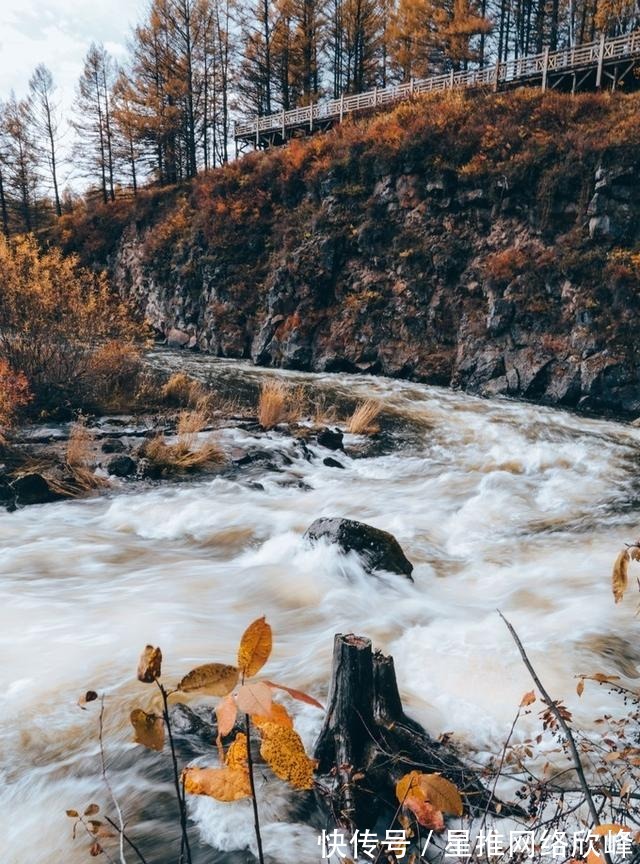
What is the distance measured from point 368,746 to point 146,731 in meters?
1.92

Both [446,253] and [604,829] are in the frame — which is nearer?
[604,829]

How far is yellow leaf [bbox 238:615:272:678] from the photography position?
100cm

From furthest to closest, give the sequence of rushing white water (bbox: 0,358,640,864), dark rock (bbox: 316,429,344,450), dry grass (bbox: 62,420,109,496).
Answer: dark rock (bbox: 316,429,344,450) < dry grass (bbox: 62,420,109,496) < rushing white water (bbox: 0,358,640,864)

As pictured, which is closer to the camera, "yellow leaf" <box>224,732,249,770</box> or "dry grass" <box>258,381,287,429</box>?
"yellow leaf" <box>224,732,249,770</box>

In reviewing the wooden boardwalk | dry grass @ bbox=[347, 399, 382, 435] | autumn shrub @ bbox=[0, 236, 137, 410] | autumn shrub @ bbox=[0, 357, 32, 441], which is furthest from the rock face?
the wooden boardwalk

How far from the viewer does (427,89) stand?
24656 mm

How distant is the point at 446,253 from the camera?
682 inches

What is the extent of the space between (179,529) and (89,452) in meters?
2.82

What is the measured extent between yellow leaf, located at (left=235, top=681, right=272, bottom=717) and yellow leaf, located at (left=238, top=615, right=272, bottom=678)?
39 millimetres

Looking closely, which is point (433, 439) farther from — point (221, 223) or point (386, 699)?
point (221, 223)

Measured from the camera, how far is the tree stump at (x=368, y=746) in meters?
2.63

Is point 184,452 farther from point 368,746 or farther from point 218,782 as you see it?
point 218,782

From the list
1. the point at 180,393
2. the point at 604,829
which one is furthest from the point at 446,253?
the point at 604,829

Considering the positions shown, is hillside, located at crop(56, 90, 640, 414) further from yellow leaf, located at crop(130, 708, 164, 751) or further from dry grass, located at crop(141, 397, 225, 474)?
yellow leaf, located at crop(130, 708, 164, 751)
